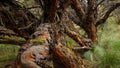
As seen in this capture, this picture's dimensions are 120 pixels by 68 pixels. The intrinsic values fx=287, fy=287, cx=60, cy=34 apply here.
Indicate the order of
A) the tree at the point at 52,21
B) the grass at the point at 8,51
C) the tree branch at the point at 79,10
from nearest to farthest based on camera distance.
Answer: the tree at the point at 52,21 → the tree branch at the point at 79,10 → the grass at the point at 8,51

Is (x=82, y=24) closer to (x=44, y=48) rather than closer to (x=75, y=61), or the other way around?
(x=75, y=61)

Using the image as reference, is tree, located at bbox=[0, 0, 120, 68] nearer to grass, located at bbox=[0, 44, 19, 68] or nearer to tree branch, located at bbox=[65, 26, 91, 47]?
tree branch, located at bbox=[65, 26, 91, 47]

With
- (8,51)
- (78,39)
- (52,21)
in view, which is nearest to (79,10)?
(78,39)

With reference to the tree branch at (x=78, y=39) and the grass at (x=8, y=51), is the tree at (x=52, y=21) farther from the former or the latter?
the grass at (x=8, y=51)

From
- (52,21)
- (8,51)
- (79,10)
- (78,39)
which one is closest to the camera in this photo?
(52,21)

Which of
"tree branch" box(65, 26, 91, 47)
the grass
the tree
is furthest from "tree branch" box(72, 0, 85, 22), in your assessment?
the grass

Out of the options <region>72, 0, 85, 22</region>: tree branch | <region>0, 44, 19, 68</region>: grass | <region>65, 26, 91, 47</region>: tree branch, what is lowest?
<region>0, 44, 19, 68</region>: grass

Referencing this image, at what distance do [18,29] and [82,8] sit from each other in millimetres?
2511

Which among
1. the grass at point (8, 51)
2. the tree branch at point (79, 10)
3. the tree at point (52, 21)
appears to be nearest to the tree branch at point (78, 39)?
the tree at point (52, 21)

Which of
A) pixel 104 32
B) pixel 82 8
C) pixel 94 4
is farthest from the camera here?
pixel 104 32

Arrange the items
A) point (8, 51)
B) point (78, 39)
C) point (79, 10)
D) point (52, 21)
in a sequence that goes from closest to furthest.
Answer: point (52, 21), point (78, 39), point (79, 10), point (8, 51)

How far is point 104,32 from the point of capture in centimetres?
811

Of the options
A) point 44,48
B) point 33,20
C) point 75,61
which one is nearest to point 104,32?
point 33,20

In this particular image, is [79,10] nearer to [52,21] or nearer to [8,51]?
[8,51]
